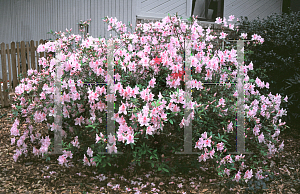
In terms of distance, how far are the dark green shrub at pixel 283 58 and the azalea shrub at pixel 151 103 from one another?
1695mm

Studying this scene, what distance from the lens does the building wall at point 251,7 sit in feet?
30.7

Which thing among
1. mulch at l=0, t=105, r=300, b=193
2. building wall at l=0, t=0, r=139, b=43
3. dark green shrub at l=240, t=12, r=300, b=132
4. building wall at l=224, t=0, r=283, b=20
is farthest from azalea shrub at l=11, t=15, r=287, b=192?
building wall at l=224, t=0, r=283, b=20

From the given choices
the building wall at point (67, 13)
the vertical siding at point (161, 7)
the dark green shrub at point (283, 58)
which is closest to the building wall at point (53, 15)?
the building wall at point (67, 13)

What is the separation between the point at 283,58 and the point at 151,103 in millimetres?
3350

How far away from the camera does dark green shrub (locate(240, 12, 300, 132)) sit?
4.61 metres

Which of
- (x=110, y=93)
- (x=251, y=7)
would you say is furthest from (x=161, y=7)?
(x=110, y=93)

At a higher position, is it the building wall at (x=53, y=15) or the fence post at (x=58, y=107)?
the building wall at (x=53, y=15)

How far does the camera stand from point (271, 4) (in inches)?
408

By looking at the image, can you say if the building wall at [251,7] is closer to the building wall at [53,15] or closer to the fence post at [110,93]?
the building wall at [53,15]

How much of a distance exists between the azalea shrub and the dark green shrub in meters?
1.70

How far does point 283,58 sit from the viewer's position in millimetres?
4727

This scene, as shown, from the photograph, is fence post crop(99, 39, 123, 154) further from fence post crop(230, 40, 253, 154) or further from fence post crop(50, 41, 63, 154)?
fence post crop(230, 40, 253, 154)

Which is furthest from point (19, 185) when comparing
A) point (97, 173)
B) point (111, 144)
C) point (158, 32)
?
point (158, 32)

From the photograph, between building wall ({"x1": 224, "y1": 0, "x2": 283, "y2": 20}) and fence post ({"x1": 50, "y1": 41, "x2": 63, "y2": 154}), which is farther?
building wall ({"x1": 224, "y1": 0, "x2": 283, "y2": 20})
